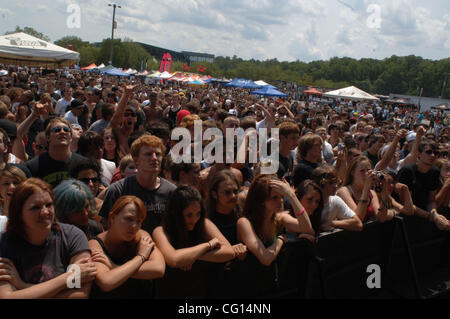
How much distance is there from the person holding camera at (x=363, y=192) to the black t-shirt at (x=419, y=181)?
107cm

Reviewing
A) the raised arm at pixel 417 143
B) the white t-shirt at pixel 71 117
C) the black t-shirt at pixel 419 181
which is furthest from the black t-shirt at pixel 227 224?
the white t-shirt at pixel 71 117

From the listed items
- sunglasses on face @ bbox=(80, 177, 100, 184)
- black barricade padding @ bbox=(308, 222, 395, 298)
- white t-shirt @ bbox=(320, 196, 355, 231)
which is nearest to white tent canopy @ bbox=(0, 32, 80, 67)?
sunglasses on face @ bbox=(80, 177, 100, 184)

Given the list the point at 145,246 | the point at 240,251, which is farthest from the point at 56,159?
the point at 240,251

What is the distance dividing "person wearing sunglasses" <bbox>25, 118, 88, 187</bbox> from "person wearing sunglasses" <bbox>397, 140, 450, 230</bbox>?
4.07 m

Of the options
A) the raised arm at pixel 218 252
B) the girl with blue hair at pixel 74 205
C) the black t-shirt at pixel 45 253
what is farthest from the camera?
the girl with blue hair at pixel 74 205

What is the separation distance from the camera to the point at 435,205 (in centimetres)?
493

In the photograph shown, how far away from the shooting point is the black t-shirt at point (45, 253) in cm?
216

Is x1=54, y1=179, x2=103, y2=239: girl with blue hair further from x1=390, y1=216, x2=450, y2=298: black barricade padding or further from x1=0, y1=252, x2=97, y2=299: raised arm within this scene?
x1=390, y1=216, x2=450, y2=298: black barricade padding

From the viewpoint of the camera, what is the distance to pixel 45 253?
2.26 meters

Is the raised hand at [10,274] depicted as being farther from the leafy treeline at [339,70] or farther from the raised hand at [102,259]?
the leafy treeline at [339,70]

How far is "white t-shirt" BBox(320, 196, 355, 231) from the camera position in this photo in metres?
3.67
